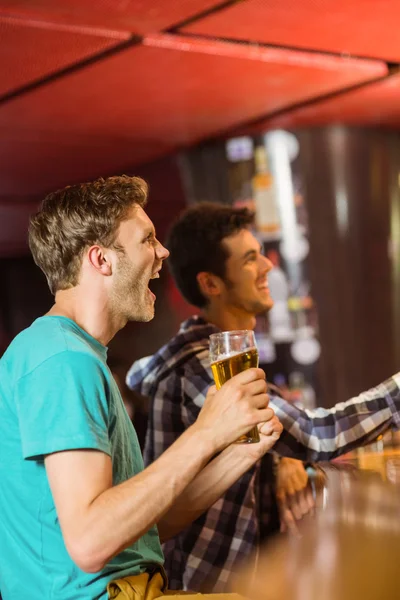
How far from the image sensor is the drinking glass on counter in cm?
170

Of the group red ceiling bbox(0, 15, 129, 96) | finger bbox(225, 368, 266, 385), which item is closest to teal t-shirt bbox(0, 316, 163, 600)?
finger bbox(225, 368, 266, 385)

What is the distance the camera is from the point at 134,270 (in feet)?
5.54

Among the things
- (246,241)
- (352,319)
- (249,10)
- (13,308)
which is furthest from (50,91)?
(13,308)

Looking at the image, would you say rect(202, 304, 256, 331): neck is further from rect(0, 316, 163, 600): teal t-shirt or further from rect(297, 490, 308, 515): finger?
rect(0, 316, 163, 600): teal t-shirt

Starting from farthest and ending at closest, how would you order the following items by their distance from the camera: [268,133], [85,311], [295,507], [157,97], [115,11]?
1. [268,133]
2. [157,97]
3. [115,11]
4. [295,507]
5. [85,311]

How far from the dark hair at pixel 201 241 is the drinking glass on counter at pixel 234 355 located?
1.07 metres

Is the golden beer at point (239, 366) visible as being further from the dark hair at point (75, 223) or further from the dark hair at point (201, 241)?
the dark hair at point (201, 241)

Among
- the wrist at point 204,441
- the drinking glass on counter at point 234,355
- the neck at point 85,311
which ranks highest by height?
the neck at point 85,311

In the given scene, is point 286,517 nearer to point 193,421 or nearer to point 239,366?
point 193,421

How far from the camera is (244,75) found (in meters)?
3.73

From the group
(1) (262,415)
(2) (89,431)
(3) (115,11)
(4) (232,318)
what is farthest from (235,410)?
(3) (115,11)

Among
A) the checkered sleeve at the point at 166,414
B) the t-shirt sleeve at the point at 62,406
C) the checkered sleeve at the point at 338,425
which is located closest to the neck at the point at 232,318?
the checkered sleeve at the point at 166,414

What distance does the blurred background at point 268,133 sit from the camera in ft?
10.3

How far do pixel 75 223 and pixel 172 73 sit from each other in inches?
82.5
